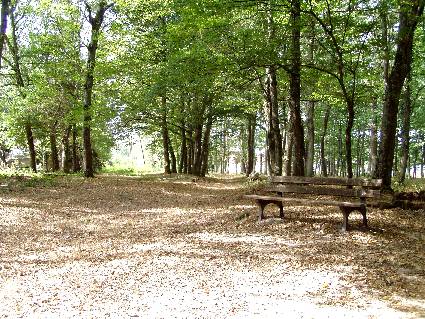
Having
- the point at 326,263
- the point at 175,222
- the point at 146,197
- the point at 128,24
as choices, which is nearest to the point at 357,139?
the point at 128,24

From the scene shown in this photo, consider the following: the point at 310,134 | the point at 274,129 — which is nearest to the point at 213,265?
the point at 274,129

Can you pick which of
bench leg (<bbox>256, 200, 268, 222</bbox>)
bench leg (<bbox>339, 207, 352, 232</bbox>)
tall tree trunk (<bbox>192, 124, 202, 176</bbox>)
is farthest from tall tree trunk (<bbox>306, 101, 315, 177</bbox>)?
bench leg (<bbox>339, 207, 352, 232</bbox>)

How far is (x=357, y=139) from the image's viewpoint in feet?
136

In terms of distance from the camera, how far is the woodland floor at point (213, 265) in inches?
194

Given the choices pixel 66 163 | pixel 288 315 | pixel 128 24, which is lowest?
pixel 288 315

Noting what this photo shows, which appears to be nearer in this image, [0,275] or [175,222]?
[0,275]

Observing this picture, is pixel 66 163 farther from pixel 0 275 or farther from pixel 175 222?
pixel 0 275

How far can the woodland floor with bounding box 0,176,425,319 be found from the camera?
4.94 meters

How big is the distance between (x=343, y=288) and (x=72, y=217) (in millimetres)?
8514

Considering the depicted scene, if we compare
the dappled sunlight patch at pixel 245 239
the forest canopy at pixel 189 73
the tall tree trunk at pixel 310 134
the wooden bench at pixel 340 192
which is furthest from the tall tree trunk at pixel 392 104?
the tall tree trunk at pixel 310 134

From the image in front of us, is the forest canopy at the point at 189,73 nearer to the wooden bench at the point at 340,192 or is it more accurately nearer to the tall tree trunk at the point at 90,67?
the tall tree trunk at the point at 90,67

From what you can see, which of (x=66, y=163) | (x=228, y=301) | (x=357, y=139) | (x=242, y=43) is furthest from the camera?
(x=357, y=139)

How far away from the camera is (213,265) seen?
21.4 ft

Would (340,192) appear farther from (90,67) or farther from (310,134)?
(90,67)
